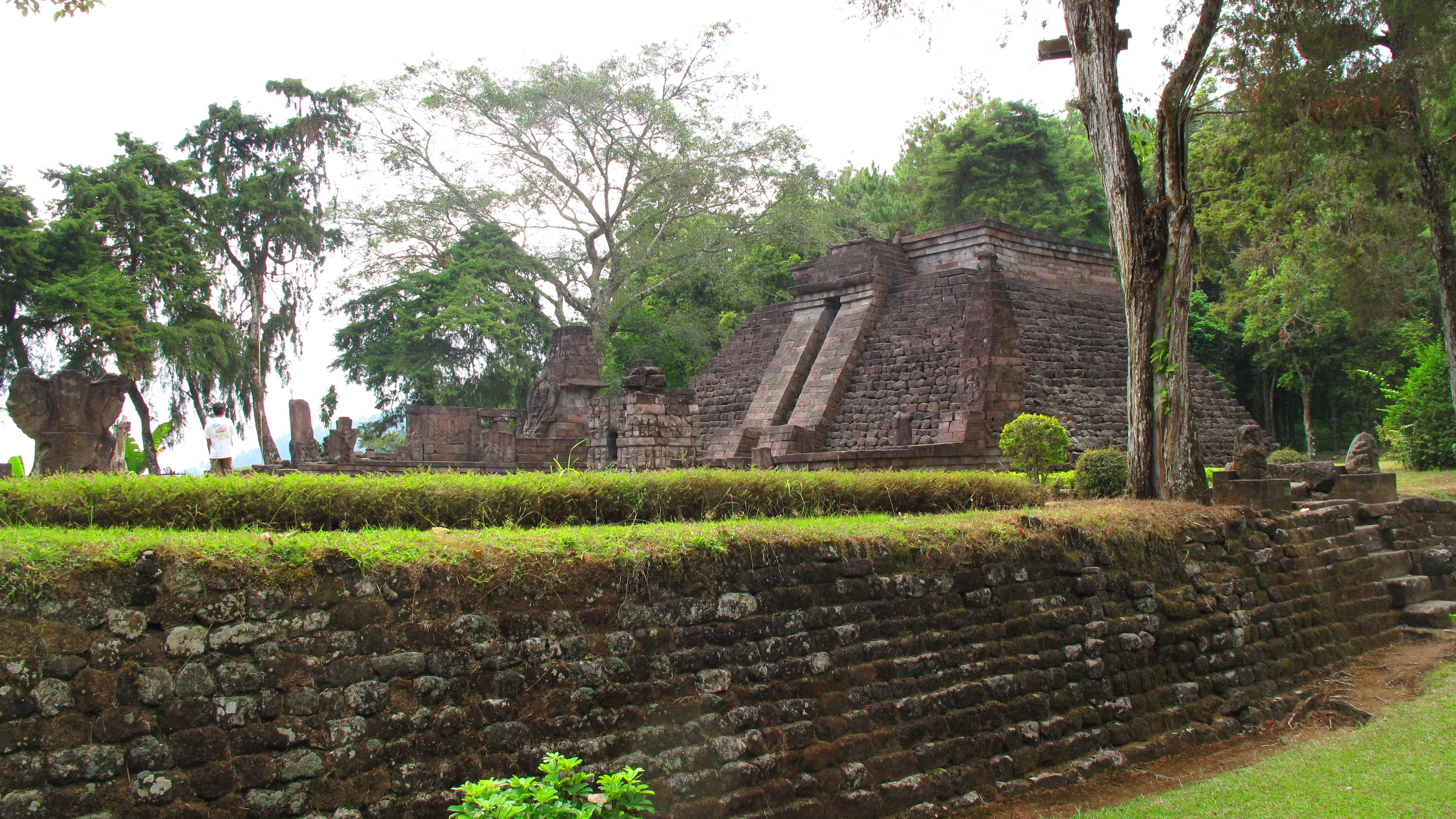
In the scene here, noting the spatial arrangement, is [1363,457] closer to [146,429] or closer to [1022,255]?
[1022,255]

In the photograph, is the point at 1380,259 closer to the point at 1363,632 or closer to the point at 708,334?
the point at 1363,632

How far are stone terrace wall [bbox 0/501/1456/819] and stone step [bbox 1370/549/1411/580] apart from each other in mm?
3642

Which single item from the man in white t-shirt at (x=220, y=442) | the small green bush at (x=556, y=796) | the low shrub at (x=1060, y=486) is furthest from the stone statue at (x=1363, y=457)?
the man in white t-shirt at (x=220, y=442)

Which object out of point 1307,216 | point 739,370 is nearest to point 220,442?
point 739,370

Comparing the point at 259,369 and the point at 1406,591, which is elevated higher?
the point at 259,369

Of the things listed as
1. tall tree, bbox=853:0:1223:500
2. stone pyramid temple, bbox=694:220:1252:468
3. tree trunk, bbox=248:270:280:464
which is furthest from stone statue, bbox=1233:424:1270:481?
tree trunk, bbox=248:270:280:464

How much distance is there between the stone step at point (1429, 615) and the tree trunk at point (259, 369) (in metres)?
21.6

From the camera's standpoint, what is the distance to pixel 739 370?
22000 millimetres

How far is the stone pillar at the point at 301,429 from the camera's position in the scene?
1734cm

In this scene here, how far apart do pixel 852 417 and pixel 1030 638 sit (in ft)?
41.5

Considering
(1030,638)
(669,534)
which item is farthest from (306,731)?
(1030,638)

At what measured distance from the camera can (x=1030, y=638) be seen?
216 inches

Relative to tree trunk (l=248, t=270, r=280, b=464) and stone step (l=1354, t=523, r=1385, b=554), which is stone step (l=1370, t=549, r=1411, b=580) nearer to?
stone step (l=1354, t=523, r=1385, b=554)

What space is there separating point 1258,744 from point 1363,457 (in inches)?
247
